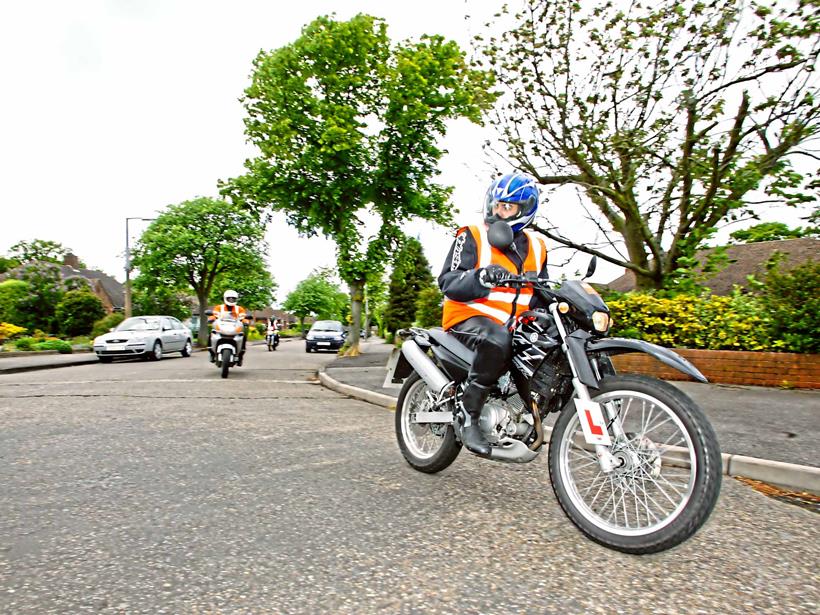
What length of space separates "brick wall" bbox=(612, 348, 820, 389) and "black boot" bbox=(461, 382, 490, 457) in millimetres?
5828

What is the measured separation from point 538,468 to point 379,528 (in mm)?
1851

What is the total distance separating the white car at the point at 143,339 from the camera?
1938 centimetres

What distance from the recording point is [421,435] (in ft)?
14.8

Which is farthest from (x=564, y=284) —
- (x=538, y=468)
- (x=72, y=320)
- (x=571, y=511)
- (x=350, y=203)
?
(x=72, y=320)

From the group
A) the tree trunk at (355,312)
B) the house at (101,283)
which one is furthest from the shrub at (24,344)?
the house at (101,283)

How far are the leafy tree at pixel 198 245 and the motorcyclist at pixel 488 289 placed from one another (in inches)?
1181

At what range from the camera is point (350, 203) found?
21875 millimetres

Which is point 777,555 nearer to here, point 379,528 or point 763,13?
point 379,528

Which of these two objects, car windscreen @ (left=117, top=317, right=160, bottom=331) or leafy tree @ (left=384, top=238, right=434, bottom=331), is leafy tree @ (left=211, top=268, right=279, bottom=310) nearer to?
leafy tree @ (left=384, top=238, right=434, bottom=331)

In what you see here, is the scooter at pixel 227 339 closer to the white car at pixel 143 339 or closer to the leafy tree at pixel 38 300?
the white car at pixel 143 339

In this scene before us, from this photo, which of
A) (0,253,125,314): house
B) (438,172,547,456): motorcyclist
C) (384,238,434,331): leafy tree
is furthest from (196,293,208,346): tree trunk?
(0,253,125,314): house

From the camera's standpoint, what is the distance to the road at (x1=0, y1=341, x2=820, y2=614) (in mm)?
2291

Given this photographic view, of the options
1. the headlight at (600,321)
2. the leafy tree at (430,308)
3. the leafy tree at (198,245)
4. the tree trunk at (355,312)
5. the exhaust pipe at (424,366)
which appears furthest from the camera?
the leafy tree at (198,245)

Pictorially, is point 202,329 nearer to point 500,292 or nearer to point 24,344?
point 24,344
